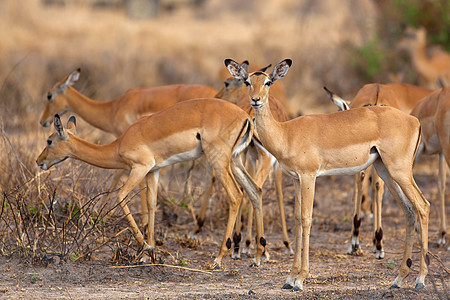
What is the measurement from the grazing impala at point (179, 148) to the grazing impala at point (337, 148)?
2.45ft

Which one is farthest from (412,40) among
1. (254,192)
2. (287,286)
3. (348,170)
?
(287,286)

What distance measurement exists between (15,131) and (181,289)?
4.18 meters

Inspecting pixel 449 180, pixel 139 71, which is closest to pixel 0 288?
pixel 449 180

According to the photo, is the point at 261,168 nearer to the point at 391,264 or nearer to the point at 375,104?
the point at 375,104

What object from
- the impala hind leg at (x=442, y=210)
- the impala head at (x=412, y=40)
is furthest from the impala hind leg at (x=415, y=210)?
the impala head at (x=412, y=40)

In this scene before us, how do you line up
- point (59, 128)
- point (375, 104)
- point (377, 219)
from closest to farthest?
point (59, 128), point (377, 219), point (375, 104)

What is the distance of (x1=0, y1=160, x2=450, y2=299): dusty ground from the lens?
5734 mm

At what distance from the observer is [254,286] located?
242 inches

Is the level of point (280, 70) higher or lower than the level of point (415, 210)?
higher

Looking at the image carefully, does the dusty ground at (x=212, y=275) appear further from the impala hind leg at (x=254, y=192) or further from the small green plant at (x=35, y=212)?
the small green plant at (x=35, y=212)

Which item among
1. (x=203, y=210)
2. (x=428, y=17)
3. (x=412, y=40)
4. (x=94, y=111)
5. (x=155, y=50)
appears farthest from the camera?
(x=155, y=50)

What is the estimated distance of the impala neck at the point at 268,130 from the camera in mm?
6031

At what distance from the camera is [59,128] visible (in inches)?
269

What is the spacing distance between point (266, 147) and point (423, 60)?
908 cm
